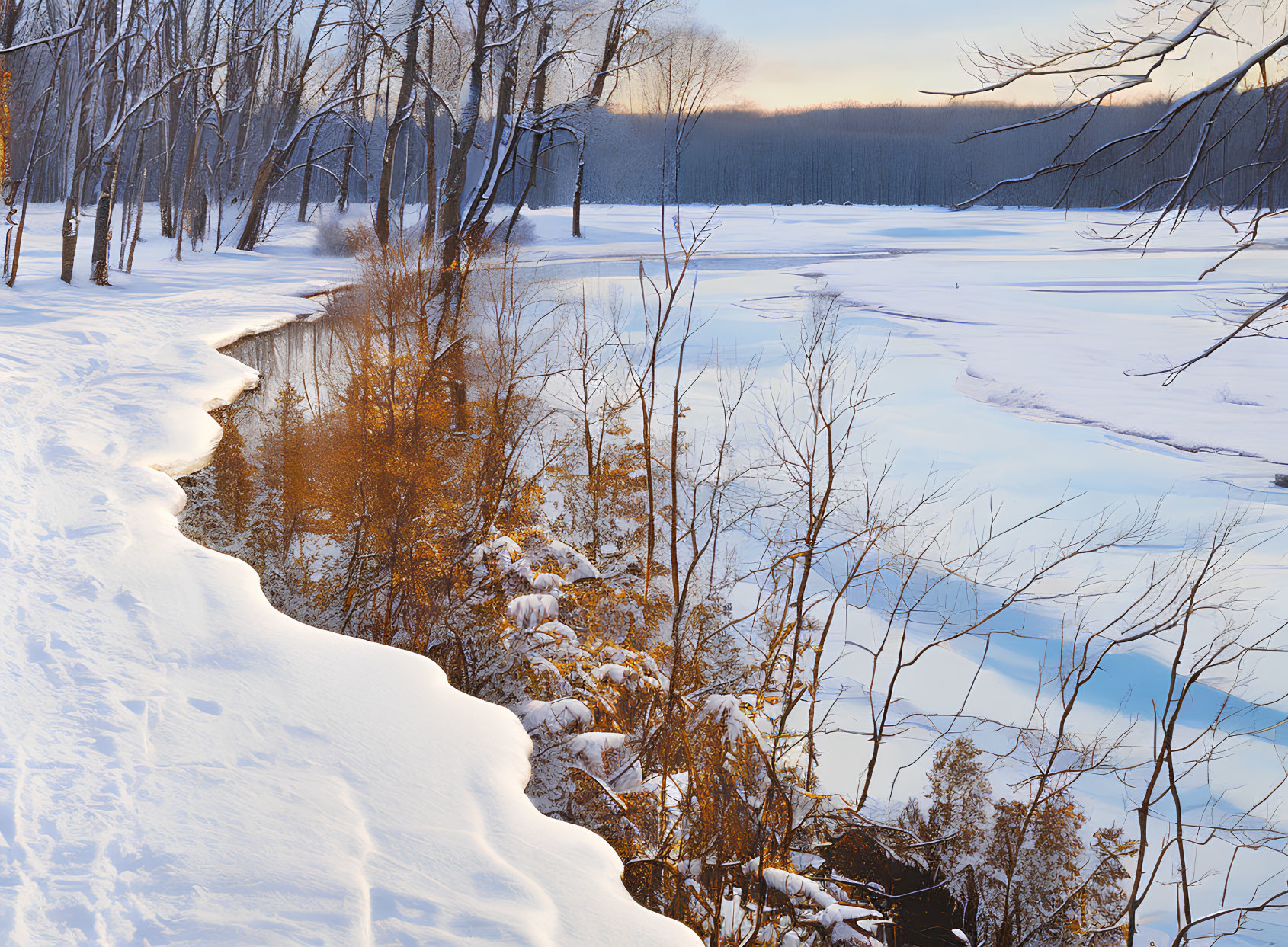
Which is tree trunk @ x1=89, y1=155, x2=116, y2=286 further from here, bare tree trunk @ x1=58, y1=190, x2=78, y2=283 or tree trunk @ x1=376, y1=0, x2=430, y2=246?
tree trunk @ x1=376, y1=0, x2=430, y2=246

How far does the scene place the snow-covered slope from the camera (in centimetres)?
265

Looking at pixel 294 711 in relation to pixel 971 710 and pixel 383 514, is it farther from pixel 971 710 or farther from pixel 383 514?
pixel 383 514

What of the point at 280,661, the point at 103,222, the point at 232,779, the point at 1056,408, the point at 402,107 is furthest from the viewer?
the point at 402,107

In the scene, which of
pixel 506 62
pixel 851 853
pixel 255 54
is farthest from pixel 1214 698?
A: pixel 255 54

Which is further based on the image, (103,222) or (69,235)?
(103,222)

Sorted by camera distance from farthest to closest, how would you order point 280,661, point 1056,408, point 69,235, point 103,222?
1. point 103,222
2. point 69,235
3. point 1056,408
4. point 280,661

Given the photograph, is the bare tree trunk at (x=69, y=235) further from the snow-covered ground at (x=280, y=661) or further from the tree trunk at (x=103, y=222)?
the tree trunk at (x=103, y=222)

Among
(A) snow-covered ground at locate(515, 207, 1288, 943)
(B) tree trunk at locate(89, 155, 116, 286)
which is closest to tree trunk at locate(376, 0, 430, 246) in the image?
(A) snow-covered ground at locate(515, 207, 1288, 943)

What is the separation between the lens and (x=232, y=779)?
3.22 metres

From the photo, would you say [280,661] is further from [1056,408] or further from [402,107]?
[402,107]

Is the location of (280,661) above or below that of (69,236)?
below

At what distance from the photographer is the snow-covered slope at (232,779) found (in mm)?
2646

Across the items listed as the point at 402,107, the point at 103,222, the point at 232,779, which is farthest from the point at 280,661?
the point at 402,107

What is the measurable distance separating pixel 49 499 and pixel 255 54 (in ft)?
86.1
